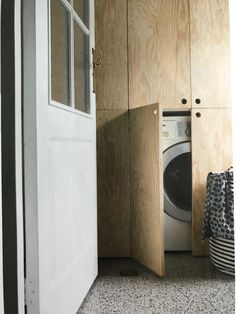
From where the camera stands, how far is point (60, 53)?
175 cm

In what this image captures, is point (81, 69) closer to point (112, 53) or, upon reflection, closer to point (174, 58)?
point (112, 53)

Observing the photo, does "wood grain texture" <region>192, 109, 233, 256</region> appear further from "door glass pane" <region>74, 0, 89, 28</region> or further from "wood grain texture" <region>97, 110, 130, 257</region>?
"door glass pane" <region>74, 0, 89, 28</region>

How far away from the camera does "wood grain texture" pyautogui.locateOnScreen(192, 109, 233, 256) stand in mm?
2803

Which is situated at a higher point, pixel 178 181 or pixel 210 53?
pixel 210 53

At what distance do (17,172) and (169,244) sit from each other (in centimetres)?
191

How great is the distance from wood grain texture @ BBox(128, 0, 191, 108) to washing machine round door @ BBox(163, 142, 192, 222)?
37cm

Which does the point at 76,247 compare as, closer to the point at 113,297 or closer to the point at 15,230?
the point at 113,297

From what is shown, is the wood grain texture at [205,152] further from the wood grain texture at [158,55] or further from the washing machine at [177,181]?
the wood grain texture at [158,55]

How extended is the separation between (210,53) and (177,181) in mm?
1017

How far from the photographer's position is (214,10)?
282 centimetres

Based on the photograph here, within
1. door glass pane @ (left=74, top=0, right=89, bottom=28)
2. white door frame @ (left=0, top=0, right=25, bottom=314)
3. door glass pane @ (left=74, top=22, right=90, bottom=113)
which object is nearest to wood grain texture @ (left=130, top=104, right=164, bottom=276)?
door glass pane @ (left=74, top=22, right=90, bottom=113)

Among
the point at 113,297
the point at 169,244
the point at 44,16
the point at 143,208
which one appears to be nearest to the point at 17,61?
the point at 44,16

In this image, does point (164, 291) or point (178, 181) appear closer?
point (164, 291)

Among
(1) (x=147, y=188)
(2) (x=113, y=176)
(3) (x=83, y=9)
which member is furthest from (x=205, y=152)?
(3) (x=83, y=9)
